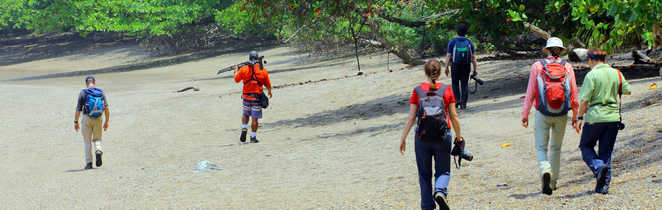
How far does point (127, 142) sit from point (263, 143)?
3.15 metres

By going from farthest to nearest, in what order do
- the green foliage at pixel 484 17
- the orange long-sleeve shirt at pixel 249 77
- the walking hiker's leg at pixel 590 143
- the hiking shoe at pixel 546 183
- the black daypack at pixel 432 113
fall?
the orange long-sleeve shirt at pixel 249 77, the green foliage at pixel 484 17, the hiking shoe at pixel 546 183, the walking hiker's leg at pixel 590 143, the black daypack at pixel 432 113

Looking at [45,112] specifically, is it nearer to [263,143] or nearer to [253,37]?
[263,143]

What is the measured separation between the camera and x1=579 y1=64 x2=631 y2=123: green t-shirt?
6.45m

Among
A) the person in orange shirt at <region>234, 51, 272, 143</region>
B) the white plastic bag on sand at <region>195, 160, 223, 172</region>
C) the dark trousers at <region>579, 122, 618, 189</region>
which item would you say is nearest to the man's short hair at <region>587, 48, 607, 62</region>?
the dark trousers at <region>579, 122, 618, 189</region>

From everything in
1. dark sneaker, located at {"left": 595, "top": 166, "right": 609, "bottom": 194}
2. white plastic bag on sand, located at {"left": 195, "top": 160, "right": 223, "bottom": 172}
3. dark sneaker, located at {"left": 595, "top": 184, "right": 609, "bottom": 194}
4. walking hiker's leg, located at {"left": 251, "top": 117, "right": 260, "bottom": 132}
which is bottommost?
white plastic bag on sand, located at {"left": 195, "top": 160, "right": 223, "bottom": 172}

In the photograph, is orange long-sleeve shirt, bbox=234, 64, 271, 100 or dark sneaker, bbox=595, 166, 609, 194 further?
orange long-sleeve shirt, bbox=234, 64, 271, 100

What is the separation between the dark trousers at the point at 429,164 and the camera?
245 inches

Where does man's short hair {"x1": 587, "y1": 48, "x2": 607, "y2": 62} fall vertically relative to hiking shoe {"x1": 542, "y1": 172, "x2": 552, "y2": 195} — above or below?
above

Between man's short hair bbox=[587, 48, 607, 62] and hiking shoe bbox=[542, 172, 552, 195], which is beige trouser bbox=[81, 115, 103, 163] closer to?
hiking shoe bbox=[542, 172, 552, 195]

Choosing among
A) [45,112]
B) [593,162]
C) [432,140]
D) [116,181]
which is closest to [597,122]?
[593,162]

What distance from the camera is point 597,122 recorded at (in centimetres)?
653

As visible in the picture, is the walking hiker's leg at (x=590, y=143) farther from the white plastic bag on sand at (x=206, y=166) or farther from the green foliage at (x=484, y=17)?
the white plastic bag on sand at (x=206, y=166)

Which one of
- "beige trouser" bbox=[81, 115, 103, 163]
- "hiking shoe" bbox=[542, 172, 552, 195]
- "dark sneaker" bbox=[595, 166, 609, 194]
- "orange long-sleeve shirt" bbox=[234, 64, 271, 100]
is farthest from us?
"orange long-sleeve shirt" bbox=[234, 64, 271, 100]

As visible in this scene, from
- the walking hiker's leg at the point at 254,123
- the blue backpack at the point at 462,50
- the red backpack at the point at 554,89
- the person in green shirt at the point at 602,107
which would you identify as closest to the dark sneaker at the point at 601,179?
the person in green shirt at the point at 602,107
